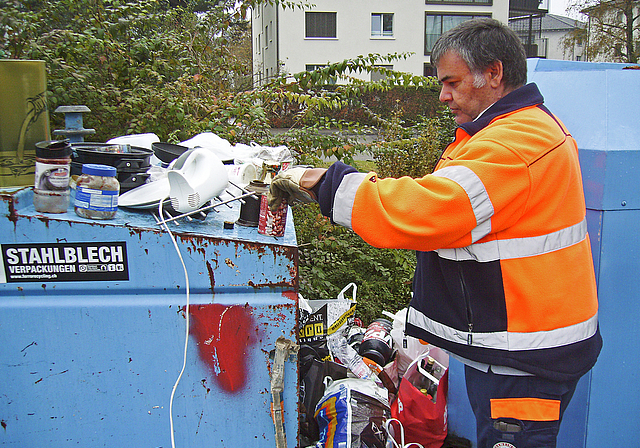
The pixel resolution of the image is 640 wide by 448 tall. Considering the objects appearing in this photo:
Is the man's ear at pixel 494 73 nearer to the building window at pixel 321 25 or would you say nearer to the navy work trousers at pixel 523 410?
the navy work trousers at pixel 523 410

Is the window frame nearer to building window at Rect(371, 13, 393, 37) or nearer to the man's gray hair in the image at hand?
building window at Rect(371, 13, 393, 37)

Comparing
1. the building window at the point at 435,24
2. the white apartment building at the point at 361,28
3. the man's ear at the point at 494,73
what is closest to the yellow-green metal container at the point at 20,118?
the man's ear at the point at 494,73

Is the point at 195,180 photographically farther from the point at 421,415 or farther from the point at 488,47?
the point at 421,415

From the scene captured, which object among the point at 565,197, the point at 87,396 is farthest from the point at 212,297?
the point at 565,197

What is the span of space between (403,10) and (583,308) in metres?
28.2

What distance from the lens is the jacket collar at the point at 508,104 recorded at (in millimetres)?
1613

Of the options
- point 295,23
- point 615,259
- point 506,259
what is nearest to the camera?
point 506,259

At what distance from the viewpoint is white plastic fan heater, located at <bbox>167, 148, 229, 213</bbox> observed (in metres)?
1.77

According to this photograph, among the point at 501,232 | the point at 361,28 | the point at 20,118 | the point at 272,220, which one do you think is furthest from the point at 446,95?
the point at 361,28

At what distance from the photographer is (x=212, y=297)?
67.3 inches

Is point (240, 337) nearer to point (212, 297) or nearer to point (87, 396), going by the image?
point (212, 297)

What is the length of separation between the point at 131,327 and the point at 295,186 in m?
0.70

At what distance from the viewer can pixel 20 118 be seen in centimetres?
198

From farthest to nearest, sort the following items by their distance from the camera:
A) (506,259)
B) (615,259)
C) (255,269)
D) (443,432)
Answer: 1. (443,432)
2. (615,259)
3. (255,269)
4. (506,259)
